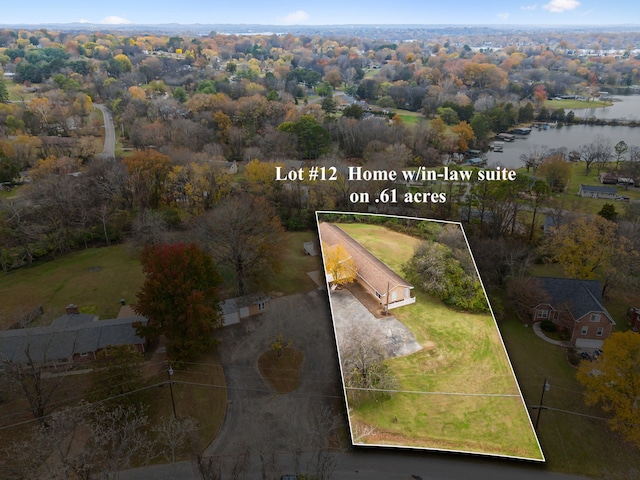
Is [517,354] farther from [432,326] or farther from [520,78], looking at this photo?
[520,78]

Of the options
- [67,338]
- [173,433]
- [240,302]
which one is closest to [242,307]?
[240,302]

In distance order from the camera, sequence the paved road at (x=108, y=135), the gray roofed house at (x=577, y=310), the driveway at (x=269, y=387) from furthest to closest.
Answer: the paved road at (x=108, y=135) < the gray roofed house at (x=577, y=310) < the driveway at (x=269, y=387)

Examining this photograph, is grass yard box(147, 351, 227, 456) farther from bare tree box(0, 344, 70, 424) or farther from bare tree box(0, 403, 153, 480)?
bare tree box(0, 344, 70, 424)

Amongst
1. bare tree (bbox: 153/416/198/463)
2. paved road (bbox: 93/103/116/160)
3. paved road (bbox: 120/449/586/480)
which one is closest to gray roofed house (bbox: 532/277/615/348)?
paved road (bbox: 120/449/586/480)

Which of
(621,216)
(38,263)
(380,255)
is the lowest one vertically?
(38,263)

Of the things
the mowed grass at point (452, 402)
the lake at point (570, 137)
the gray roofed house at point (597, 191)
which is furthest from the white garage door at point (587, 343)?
the lake at point (570, 137)

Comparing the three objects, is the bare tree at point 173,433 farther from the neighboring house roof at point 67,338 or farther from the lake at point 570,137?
the lake at point 570,137

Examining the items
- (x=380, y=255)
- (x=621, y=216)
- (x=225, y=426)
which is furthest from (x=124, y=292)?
(x=621, y=216)
